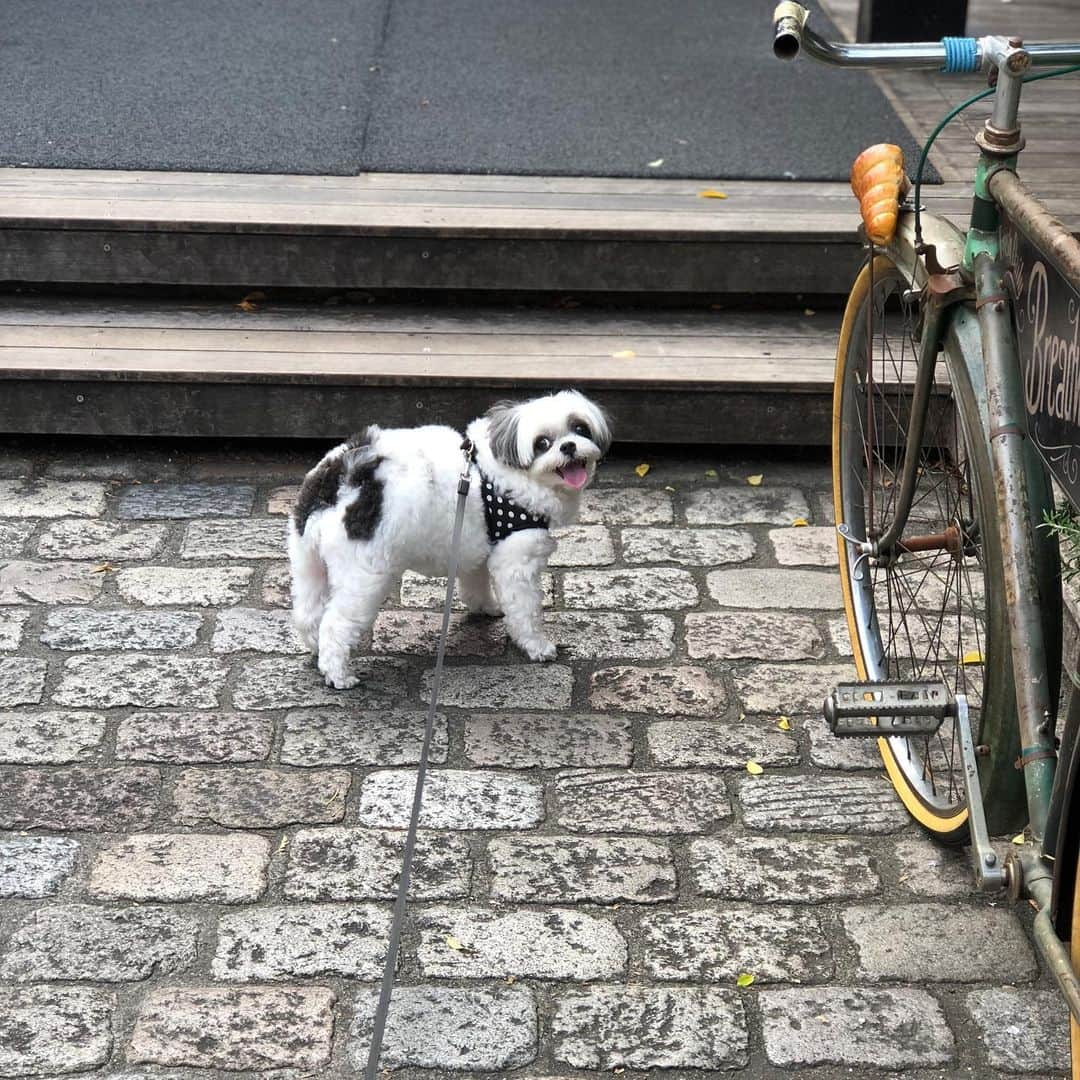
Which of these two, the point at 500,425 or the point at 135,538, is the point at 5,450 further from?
the point at 500,425

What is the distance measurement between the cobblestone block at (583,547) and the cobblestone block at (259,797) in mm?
1276

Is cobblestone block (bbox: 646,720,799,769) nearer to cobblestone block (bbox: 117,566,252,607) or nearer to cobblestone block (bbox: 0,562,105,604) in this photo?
cobblestone block (bbox: 117,566,252,607)

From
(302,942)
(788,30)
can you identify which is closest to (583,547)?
(302,942)

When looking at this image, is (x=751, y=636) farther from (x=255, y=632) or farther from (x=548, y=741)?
(x=255, y=632)

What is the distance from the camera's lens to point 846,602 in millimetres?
3854

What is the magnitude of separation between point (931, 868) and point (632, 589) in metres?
1.42

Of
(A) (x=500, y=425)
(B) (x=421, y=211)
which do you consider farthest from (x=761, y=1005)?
(B) (x=421, y=211)

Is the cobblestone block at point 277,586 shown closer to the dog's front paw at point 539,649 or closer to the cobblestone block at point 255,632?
the cobblestone block at point 255,632

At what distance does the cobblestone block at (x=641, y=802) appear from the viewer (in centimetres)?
340

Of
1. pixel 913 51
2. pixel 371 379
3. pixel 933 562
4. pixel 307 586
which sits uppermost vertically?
pixel 371 379

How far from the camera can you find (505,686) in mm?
3955

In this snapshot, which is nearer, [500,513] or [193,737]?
[193,737]

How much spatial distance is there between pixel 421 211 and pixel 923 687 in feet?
10.2

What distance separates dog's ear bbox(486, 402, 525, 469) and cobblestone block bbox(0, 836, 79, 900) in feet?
4.68
